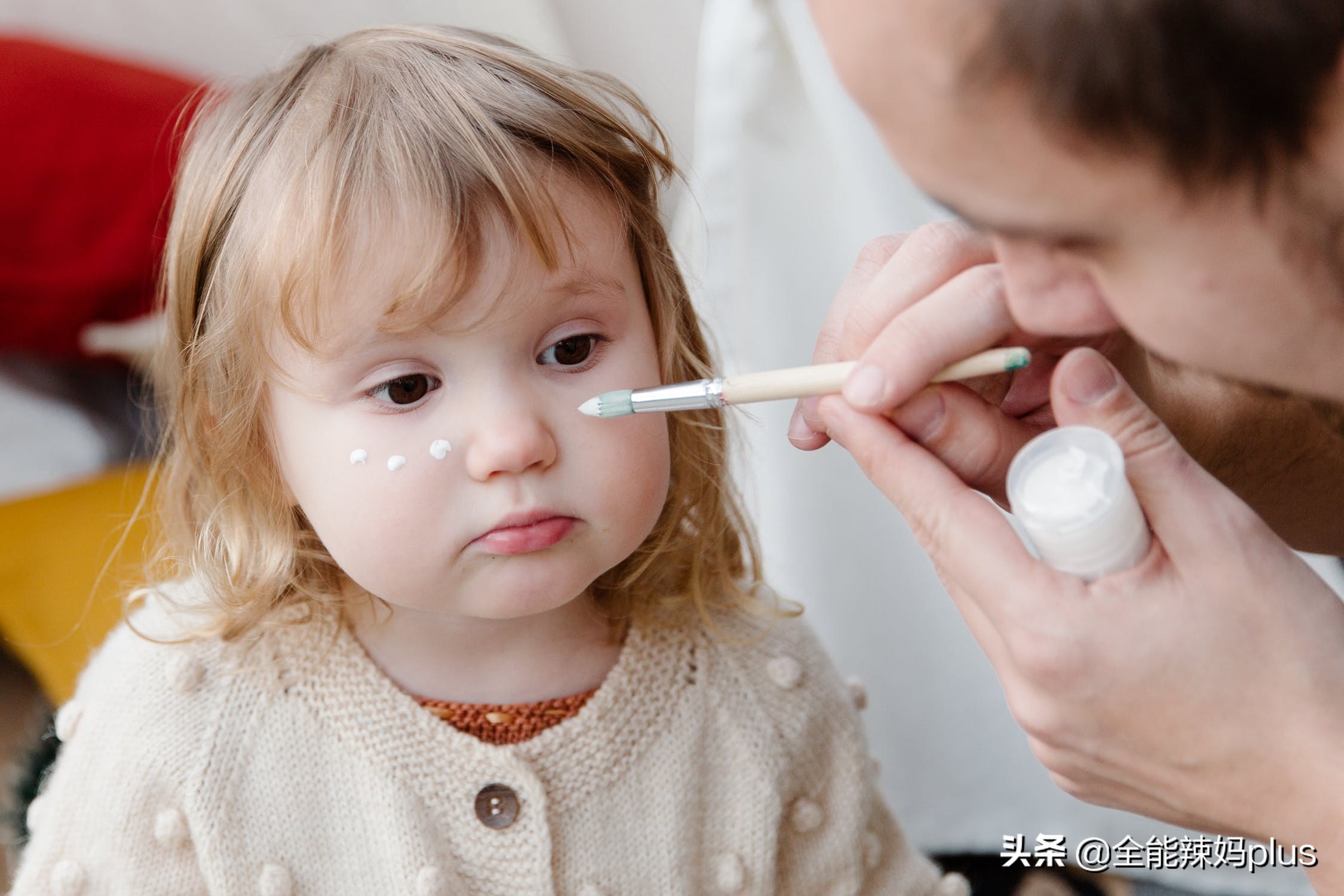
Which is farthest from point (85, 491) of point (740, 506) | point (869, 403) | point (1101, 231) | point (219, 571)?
point (1101, 231)

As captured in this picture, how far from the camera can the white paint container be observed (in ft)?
2.26

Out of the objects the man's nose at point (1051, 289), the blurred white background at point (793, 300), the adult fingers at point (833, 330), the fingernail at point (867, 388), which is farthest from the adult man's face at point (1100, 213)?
the blurred white background at point (793, 300)

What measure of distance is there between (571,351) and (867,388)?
0.22m

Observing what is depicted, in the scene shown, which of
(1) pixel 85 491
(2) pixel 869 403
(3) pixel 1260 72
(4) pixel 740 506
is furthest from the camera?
(1) pixel 85 491

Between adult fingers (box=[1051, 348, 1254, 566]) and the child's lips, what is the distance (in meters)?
0.33

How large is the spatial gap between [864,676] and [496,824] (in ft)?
2.04

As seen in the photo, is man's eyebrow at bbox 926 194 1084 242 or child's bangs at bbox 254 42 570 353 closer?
man's eyebrow at bbox 926 194 1084 242

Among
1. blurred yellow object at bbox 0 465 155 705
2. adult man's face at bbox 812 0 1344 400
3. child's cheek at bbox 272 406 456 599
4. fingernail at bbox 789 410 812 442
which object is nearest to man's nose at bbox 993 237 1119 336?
adult man's face at bbox 812 0 1344 400

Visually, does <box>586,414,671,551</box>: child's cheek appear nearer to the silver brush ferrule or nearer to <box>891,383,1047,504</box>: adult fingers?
the silver brush ferrule

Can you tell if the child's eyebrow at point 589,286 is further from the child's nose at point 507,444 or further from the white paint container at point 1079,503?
the white paint container at point 1079,503

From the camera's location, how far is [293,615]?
0.96m

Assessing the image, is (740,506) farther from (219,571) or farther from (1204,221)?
(1204,221)

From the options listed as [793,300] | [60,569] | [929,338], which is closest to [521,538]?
[929,338]

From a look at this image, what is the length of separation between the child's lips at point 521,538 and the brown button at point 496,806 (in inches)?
8.3
